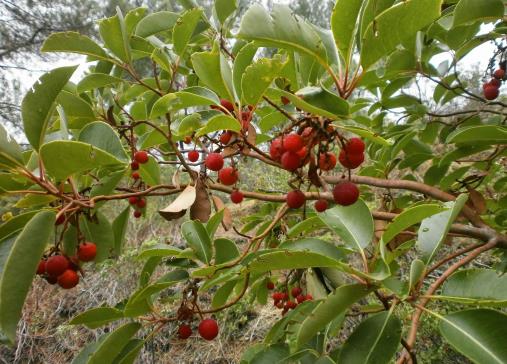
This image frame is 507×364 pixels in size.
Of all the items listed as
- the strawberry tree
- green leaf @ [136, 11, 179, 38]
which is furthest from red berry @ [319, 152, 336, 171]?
Answer: green leaf @ [136, 11, 179, 38]

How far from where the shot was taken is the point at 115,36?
123cm

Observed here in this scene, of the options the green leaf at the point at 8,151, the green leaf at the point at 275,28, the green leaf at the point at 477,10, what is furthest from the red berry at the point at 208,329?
the green leaf at the point at 477,10

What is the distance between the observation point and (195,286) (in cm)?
113

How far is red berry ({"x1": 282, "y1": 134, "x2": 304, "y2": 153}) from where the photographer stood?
775 millimetres

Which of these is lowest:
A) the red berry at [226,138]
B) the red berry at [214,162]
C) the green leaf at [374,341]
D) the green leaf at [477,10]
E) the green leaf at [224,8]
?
the green leaf at [374,341]

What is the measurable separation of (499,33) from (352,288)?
140 centimetres

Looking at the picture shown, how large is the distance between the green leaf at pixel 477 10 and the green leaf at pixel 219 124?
76cm

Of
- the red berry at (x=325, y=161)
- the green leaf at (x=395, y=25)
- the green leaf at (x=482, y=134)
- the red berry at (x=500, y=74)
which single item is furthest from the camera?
the red berry at (x=500, y=74)

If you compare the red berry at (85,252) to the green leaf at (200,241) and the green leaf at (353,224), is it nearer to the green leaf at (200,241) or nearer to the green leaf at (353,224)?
the green leaf at (200,241)

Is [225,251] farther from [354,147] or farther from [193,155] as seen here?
[193,155]

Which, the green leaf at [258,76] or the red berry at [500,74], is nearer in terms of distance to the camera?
the green leaf at [258,76]

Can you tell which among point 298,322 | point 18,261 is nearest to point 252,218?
point 298,322

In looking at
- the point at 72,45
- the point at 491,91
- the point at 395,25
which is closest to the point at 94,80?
the point at 72,45

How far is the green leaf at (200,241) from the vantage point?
1025 mm
